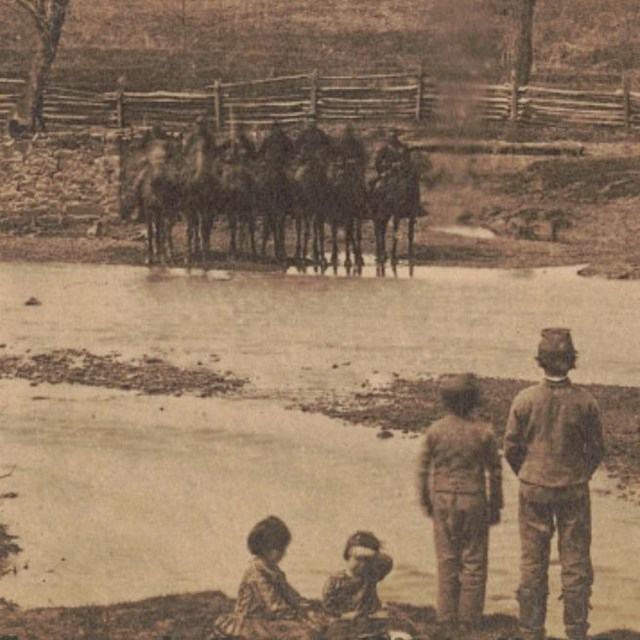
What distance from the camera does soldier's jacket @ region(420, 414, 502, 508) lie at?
7.81m

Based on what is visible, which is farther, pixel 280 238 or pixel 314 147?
pixel 280 238

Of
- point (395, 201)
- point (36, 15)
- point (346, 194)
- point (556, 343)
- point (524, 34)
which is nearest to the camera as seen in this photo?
point (556, 343)

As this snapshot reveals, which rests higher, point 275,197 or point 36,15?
point 36,15

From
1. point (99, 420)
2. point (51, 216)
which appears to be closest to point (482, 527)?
point (99, 420)

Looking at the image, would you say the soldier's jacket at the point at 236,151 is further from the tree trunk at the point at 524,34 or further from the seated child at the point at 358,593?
the seated child at the point at 358,593

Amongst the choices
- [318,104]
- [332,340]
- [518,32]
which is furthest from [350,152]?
[318,104]

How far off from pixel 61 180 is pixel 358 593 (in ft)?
51.1

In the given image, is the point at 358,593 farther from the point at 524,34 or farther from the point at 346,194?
the point at 346,194

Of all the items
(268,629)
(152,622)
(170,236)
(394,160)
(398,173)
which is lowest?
(152,622)

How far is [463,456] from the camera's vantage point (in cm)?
782

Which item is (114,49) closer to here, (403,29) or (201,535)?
(403,29)

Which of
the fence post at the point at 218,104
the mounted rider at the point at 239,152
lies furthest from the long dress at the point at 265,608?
the fence post at the point at 218,104

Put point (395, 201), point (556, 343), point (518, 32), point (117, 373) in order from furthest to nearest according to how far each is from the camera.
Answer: point (518, 32)
point (395, 201)
point (117, 373)
point (556, 343)

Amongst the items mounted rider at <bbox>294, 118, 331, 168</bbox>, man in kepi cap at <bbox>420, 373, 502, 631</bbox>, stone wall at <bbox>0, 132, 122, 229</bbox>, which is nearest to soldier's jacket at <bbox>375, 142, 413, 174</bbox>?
mounted rider at <bbox>294, 118, 331, 168</bbox>
